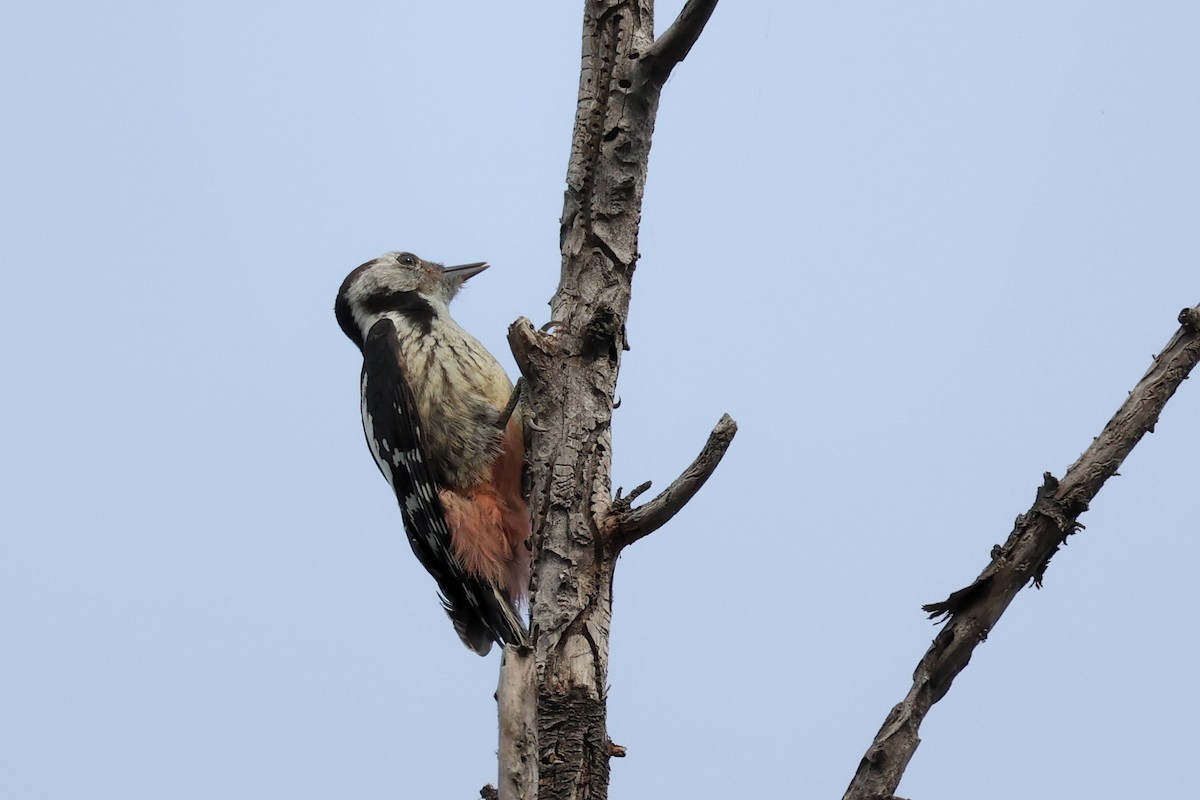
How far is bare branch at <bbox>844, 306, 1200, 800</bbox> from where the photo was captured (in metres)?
→ 2.42

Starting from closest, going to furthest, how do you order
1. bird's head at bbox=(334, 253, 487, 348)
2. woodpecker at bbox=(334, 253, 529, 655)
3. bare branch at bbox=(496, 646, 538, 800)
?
1. bare branch at bbox=(496, 646, 538, 800)
2. woodpecker at bbox=(334, 253, 529, 655)
3. bird's head at bbox=(334, 253, 487, 348)

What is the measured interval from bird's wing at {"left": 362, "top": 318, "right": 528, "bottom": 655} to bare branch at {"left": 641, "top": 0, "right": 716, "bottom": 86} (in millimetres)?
1638

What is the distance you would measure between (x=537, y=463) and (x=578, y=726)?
73 centimetres

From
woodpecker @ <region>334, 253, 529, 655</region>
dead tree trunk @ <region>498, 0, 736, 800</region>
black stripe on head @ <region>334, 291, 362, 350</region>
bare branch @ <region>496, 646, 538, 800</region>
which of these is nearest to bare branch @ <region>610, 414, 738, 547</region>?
dead tree trunk @ <region>498, 0, 736, 800</region>

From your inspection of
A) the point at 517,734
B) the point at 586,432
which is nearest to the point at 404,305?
the point at 586,432

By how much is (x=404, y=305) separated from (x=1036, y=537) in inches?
123

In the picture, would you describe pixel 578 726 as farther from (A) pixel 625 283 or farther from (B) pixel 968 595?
(A) pixel 625 283

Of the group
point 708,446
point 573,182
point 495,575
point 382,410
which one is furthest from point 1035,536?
point 382,410

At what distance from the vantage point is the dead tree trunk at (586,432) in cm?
280

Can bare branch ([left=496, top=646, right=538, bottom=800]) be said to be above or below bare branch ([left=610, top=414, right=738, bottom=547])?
below

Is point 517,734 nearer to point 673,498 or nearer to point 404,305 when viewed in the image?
point 673,498

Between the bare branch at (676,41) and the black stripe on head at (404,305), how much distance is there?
1743 mm

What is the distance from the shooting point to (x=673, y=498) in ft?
9.50

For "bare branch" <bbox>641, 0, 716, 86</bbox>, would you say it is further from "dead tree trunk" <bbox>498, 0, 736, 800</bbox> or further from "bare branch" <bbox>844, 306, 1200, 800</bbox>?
"bare branch" <bbox>844, 306, 1200, 800</bbox>
